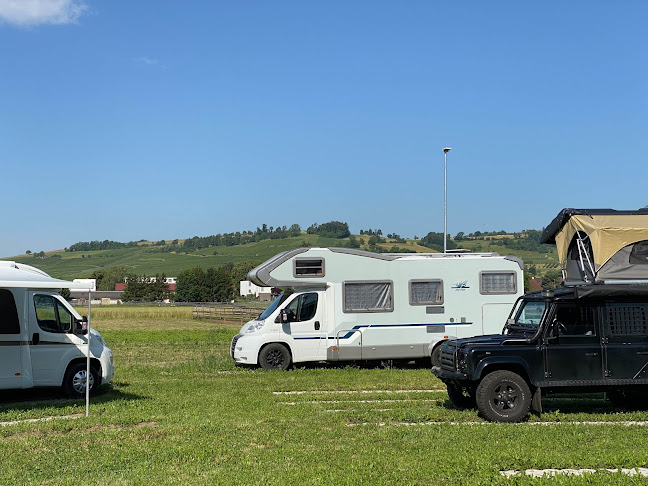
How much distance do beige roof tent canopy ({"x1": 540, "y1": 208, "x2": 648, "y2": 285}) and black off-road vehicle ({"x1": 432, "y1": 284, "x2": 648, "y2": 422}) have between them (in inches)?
25.3

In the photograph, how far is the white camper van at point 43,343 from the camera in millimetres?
12461

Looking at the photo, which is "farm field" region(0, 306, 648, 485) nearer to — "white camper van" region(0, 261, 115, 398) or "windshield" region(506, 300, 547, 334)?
"white camper van" region(0, 261, 115, 398)

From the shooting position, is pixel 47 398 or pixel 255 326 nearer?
pixel 47 398

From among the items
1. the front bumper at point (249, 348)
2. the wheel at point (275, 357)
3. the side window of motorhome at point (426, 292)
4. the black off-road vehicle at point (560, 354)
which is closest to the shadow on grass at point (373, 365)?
the wheel at point (275, 357)

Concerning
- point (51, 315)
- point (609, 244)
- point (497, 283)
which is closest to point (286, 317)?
point (497, 283)

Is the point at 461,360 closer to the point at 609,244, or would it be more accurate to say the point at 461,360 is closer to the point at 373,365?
the point at 609,244

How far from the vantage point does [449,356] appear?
11.3 m

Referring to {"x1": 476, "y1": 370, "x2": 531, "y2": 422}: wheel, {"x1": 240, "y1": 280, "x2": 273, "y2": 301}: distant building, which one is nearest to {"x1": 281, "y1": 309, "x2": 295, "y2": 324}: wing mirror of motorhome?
{"x1": 476, "y1": 370, "x2": 531, "y2": 422}: wheel

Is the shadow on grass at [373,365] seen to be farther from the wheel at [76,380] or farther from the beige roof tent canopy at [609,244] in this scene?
the beige roof tent canopy at [609,244]

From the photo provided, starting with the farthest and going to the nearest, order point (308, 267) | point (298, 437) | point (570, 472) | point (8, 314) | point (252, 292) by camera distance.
Result: point (252, 292)
point (308, 267)
point (8, 314)
point (298, 437)
point (570, 472)

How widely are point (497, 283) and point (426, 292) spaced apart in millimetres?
1847

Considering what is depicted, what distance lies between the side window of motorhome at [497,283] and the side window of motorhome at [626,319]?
7.10 metres

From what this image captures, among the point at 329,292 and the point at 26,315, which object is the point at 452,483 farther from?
the point at 329,292

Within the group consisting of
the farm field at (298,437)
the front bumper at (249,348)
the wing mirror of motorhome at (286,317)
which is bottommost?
the farm field at (298,437)
